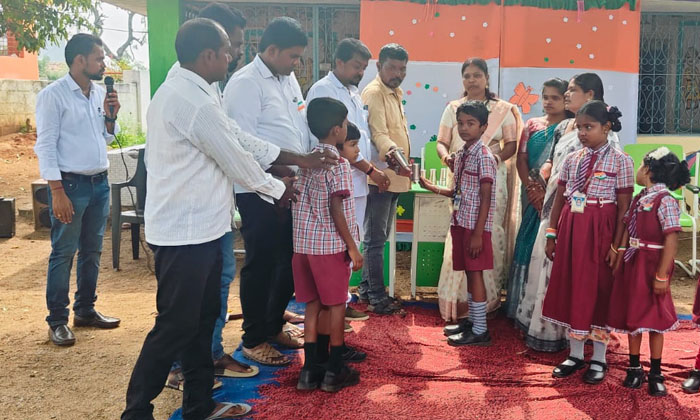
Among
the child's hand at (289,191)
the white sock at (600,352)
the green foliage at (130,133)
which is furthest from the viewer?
the green foliage at (130,133)

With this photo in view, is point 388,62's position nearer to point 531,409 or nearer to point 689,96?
point 531,409

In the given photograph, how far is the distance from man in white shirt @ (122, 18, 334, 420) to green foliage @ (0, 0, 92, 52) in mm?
5680

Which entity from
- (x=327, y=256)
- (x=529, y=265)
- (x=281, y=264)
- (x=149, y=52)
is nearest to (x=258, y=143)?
(x=327, y=256)

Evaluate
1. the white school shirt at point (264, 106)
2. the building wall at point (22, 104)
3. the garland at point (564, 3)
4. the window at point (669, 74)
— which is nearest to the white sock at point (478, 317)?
the white school shirt at point (264, 106)

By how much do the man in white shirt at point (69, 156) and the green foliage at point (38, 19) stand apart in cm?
390

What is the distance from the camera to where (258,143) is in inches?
113

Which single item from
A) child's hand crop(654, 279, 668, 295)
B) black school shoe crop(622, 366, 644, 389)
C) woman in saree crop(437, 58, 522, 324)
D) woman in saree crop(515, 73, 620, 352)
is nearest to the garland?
woman in saree crop(437, 58, 522, 324)

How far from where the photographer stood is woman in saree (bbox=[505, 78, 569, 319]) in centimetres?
407

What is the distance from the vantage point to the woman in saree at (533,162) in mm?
4070

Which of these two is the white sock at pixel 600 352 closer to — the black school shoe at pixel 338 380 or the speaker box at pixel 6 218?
the black school shoe at pixel 338 380

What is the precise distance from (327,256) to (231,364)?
2.66ft

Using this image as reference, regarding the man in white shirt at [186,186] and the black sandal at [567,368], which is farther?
the black sandal at [567,368]

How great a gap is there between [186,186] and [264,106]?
3.08 feet

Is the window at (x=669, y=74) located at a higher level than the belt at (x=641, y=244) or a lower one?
higher
